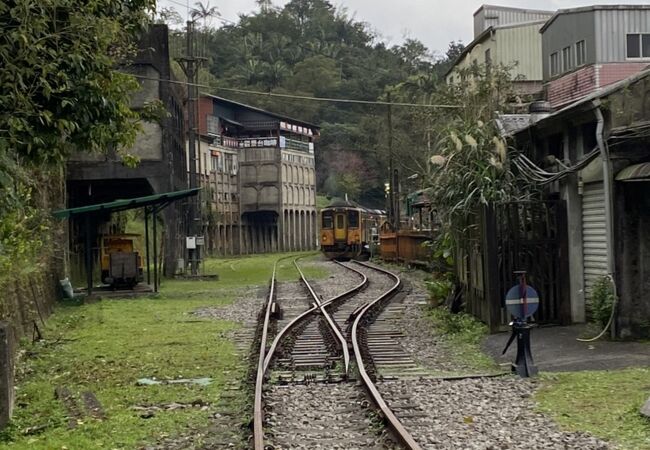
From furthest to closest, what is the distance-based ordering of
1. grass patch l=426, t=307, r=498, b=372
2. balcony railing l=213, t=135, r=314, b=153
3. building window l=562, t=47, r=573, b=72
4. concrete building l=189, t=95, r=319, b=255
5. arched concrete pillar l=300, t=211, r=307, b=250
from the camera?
arched concrete pillar l=300, t=211, r=307, b=250 → balcony railing l=213, t=135, r=314, b=153 → concrete building l=189, t=95, r=319, b=255 → building window l=562, t=47, r=573, b=72 → grass patch l=426, t=307, r=498, b=372

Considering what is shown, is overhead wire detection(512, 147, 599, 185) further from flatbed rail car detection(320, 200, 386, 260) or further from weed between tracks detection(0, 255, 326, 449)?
flatbed rail car detection(320, 200, 386, 260)

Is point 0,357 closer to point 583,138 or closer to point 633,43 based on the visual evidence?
point 583,138

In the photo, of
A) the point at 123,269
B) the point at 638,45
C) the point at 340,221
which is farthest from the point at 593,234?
the point at 340,221

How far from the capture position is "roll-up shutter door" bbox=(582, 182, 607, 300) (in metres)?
12.8

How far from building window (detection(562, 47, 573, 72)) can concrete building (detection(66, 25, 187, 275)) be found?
14132 mm

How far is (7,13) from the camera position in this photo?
780 centimetres

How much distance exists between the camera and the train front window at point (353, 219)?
4525 centimetres

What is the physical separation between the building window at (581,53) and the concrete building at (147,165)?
46.7ft

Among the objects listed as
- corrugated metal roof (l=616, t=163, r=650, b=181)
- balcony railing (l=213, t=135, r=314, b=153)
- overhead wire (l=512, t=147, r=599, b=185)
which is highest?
balcony railing (l=213, t=135, r=314, b=153)

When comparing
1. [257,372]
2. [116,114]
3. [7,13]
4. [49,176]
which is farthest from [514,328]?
[49,176]

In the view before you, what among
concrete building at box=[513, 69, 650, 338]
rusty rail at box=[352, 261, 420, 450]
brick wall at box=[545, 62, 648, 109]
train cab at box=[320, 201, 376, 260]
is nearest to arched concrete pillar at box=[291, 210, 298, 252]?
train cab at box=[320, 201, 376, 260]

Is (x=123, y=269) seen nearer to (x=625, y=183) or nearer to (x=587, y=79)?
(x=625, y=183)

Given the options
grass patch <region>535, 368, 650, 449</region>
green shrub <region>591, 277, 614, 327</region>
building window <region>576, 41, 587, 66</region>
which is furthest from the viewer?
building window <region>576, 41, 587, 66</region>

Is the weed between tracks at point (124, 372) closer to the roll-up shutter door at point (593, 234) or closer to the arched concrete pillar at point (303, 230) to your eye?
the roll-up shutter door at point (593, 234)
